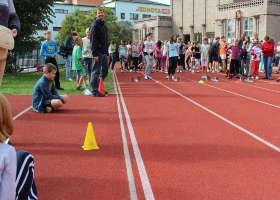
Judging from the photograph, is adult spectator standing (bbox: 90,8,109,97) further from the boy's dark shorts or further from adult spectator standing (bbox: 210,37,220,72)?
adult spectator standing (bbox: 210,37,220,72)

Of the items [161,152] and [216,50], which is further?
[216,50]

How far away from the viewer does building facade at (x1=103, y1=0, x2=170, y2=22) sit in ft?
294

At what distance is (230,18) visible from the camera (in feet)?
126

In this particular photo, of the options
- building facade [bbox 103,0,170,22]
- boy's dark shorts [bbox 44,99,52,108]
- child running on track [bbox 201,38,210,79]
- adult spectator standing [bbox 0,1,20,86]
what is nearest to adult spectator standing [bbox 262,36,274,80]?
child running on track [bbox 201,38,210,79]

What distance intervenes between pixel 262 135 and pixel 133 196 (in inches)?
129

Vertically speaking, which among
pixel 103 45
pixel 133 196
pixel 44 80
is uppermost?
pixel 103 45

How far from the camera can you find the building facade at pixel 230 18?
34.5m

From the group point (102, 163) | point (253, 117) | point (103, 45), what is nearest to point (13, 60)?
point (103, 45)

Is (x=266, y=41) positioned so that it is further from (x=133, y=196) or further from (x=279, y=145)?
(x=133, y=196)

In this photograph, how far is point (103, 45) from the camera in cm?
1085

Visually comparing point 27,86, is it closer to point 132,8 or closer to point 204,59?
point 204,59

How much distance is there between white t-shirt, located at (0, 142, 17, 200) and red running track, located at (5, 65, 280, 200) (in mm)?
1192

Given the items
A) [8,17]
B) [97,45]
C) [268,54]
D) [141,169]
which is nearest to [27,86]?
[97,45]

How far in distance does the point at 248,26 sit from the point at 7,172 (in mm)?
36453
